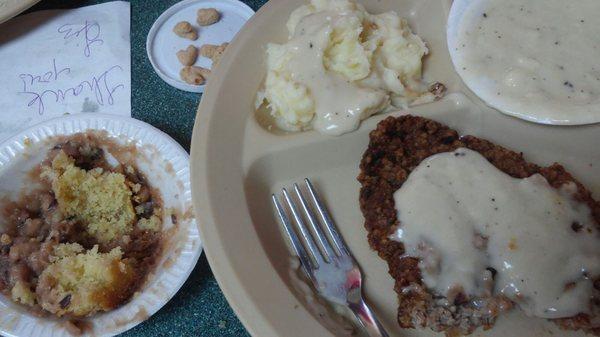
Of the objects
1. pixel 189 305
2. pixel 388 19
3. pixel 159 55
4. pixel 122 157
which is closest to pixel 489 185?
pixel 388 19

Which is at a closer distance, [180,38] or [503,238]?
[503,238]

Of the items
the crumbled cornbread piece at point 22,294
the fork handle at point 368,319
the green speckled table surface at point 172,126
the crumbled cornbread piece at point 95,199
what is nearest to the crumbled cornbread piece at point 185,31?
the green speckled table surface at point 172,126

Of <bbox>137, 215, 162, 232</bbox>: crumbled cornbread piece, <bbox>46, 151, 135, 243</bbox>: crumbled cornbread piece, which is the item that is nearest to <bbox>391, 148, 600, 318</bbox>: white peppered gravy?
<bbox>137, 215, 162, 232</bbox>: crumbled cornbread piece

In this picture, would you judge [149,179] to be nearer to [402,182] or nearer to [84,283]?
[84,283]

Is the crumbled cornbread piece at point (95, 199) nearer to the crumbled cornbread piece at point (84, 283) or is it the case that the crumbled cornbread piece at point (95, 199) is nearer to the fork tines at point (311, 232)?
the crumbled cornbread piece at point (84, 283)

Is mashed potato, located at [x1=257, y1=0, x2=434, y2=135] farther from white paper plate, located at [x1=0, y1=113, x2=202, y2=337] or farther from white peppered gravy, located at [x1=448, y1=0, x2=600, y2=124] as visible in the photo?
white paper plate, located at [x1=0, y1=113, x2=202, y2=337]

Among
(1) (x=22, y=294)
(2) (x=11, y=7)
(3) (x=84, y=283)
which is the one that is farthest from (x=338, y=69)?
(2) (x=11, y=7)
